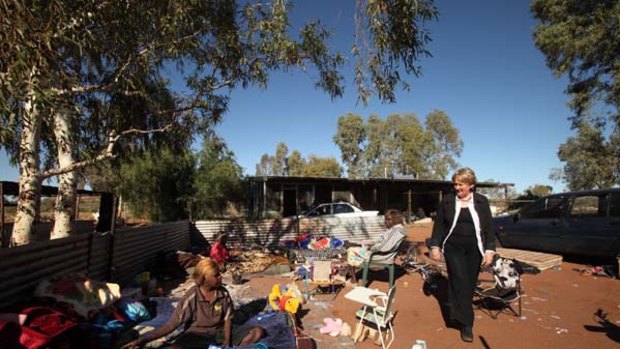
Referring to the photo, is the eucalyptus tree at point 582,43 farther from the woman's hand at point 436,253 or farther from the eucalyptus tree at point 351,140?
the eucalyptus tree at point 351,140

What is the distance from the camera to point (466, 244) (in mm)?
4520

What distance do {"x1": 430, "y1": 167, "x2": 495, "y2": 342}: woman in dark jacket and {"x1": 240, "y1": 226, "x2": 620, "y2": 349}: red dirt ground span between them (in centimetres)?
43

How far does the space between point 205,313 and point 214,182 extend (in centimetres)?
1490

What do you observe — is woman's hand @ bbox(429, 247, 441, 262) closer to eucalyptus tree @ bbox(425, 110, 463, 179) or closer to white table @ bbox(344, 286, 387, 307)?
white table @ bbox(344, 286, 387, 307)

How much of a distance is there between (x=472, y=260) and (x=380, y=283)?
3277 millimetres

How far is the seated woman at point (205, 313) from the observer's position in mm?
3627

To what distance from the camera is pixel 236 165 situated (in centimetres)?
1992

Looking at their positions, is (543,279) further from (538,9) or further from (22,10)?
(538,9)

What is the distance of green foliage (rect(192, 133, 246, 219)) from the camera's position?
1795cm

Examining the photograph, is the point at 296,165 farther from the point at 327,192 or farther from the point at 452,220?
the point at 452,220

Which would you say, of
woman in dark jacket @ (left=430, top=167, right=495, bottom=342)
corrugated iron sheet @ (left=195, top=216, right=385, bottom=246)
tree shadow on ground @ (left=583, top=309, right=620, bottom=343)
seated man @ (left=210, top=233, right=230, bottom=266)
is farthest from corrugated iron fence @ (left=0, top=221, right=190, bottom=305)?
tree shadow on ground @ (left=583, top=309, right=620, bottom=343)

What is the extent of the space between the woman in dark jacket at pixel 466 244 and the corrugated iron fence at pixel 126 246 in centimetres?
442

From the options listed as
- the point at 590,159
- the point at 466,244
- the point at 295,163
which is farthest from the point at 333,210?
the point at 295,163

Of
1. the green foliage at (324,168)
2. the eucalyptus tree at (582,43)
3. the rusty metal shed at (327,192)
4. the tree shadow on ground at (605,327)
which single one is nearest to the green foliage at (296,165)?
the green foliage at (324,168)
